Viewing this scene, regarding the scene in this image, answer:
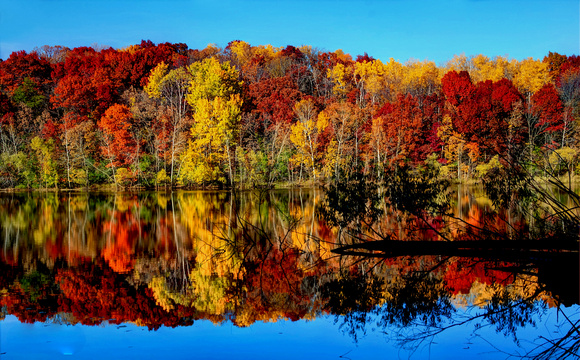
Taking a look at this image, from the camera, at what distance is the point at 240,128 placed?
1752 inches

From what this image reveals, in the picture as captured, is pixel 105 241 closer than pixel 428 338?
No

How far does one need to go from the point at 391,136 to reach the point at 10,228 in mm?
33610

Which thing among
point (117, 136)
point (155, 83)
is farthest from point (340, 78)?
point (117, 136)

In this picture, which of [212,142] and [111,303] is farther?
[212,142]

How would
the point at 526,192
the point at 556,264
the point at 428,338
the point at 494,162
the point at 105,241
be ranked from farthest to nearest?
the point at 494,162, the point at 105,241, the point at 526,192, the point at 556,264, the point at 428,338

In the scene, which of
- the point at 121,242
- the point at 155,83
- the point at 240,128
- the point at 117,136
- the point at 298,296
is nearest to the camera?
the point at 298,296

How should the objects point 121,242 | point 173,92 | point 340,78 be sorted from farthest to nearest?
1. point 340,78
2. point 173,92
3. point 121,242

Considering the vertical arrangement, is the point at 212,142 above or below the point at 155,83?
below

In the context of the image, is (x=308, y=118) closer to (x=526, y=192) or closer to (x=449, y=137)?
(x=449, y=137)

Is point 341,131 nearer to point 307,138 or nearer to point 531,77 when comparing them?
point 307,138


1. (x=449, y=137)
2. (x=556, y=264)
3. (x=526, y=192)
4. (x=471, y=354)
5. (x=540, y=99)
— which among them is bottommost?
(x=471, y=354)

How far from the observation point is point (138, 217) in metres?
21.9

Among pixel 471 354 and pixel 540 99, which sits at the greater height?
pixel 540 99

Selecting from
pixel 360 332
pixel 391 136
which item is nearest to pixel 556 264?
pixel 360 332
